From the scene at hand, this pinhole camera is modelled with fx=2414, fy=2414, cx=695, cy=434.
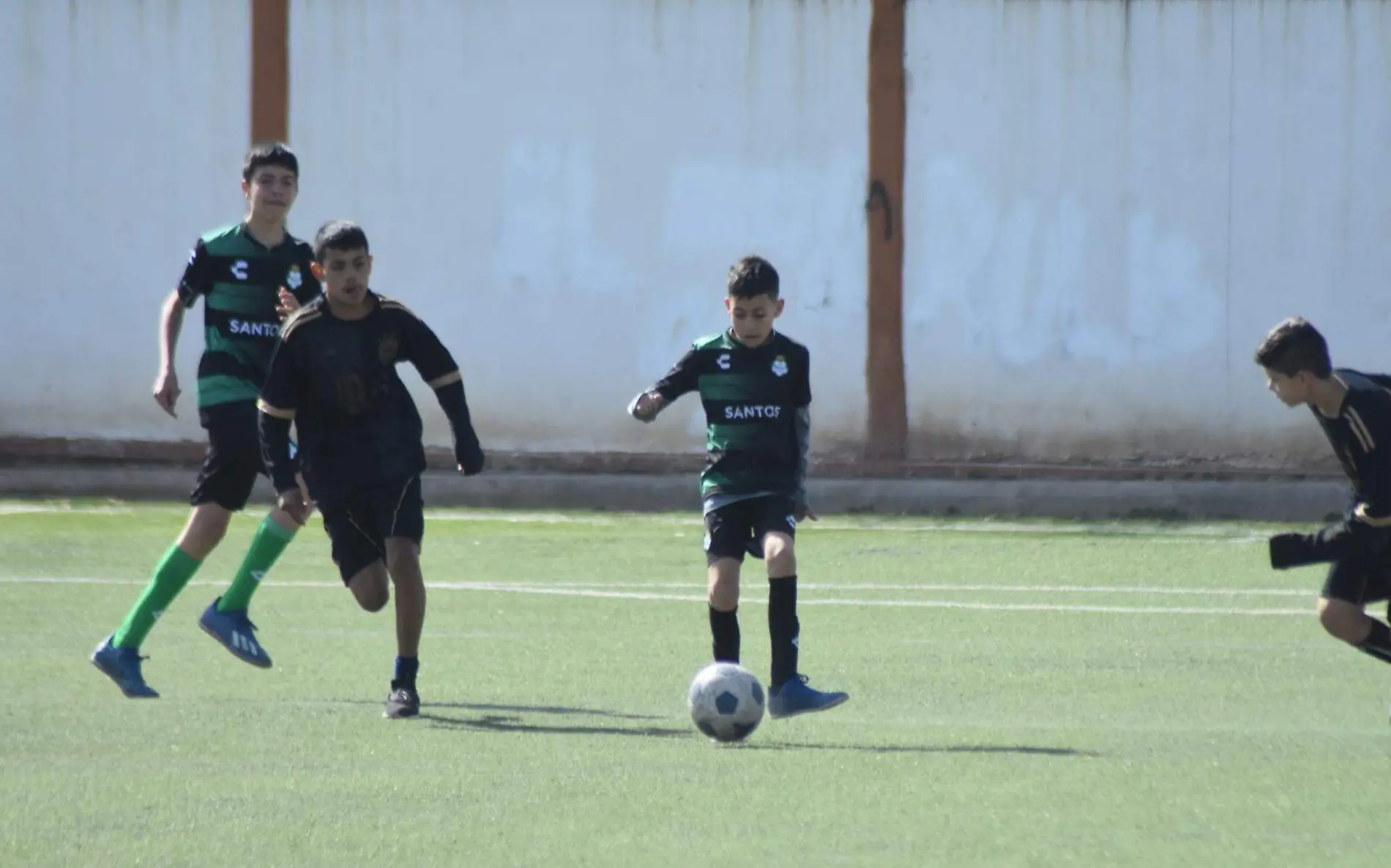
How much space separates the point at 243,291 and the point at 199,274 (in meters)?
0.16

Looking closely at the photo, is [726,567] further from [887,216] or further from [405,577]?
[887,216]

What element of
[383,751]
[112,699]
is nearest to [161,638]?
[112,699]

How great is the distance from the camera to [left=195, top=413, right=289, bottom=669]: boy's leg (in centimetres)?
843

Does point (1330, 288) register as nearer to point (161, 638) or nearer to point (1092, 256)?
point (1092, 256)

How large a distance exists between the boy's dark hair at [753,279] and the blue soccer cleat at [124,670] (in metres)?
2.39

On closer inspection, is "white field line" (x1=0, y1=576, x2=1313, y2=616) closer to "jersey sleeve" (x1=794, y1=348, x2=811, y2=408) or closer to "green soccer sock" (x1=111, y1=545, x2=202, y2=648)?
"jersey sleeve" (x1=794, y1=348, x2=811, y2=408)

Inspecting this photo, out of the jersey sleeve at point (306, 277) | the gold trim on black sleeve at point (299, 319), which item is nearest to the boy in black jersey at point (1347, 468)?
the gold trim on black sleeve at point (299, 319)

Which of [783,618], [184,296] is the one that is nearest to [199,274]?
[184,296]

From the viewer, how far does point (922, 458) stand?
1727 cm

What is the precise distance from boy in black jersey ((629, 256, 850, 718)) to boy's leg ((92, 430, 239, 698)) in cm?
155

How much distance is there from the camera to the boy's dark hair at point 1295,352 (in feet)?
23.4

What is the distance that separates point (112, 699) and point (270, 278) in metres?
1.58

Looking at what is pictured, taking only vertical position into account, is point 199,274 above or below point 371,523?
above

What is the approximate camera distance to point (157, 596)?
27.4 feet
